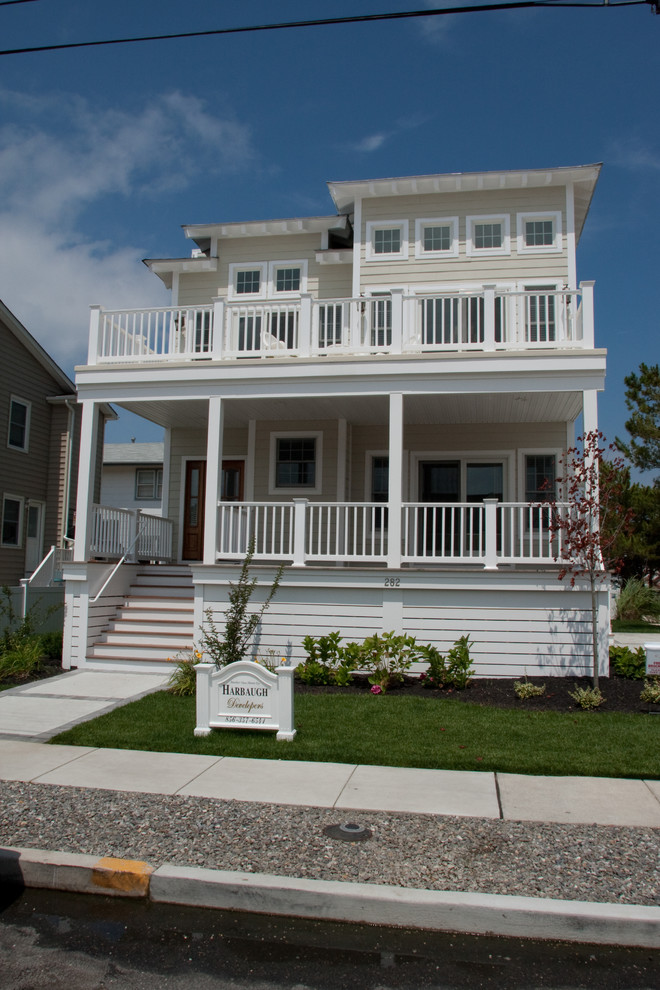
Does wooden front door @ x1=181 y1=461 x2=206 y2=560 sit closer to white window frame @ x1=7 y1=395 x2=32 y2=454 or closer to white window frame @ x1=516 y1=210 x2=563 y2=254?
white window frame @ x1=7 y1=395 x2=32 y2=454

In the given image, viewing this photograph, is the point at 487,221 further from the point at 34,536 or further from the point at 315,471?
the point at 34,536

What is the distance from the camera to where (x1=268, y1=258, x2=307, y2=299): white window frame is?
612 inches

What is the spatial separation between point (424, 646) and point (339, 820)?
507 centimetres

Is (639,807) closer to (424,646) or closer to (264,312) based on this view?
(424,646)

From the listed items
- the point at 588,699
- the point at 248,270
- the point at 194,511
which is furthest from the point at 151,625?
the point at 248,270

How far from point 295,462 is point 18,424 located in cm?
946

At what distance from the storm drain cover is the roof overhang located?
1188 centimetres

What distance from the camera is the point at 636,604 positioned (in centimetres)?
2033

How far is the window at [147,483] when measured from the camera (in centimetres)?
3152

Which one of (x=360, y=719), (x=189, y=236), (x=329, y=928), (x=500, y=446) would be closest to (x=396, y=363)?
(x=500, y=446)

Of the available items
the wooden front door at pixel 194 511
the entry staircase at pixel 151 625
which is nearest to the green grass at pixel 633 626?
the wooden front door at pixel 194 511

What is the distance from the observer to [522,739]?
7.63m

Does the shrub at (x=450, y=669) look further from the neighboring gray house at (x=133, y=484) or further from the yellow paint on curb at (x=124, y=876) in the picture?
the neighboring gray house at (x=133, y=484)

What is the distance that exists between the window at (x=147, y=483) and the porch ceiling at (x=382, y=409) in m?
16.8
